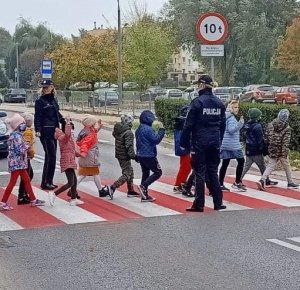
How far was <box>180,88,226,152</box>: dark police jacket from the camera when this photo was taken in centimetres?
993

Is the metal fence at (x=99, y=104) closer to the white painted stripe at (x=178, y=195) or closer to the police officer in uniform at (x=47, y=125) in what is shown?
the white painted stripe at (x=178, y=195)

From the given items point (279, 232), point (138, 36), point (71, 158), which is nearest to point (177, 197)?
point (71, 158)

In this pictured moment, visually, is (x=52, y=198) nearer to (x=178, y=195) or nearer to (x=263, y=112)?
(x=178, y=195)

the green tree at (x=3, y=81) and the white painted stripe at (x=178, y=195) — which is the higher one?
the white painted stripe at (x=178, y=195)

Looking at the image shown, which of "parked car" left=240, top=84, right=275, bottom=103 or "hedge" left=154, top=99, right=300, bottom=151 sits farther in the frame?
"parked car" left=240, top=84, right=275, bottom=103

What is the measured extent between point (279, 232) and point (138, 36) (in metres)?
43.7

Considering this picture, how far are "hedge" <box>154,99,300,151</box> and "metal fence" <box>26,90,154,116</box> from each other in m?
9.60

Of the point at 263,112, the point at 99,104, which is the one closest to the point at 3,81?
the point at 99,104

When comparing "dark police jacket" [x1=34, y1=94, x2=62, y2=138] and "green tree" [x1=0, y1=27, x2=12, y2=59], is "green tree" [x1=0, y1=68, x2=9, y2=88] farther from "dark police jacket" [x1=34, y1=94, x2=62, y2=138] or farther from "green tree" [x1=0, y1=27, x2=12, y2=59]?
"dark police jacket" [x1=34, y1=94, x2=62, y2=138]

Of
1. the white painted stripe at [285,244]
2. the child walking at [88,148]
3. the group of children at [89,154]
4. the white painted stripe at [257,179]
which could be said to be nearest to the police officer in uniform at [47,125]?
the group of children at [89,154]

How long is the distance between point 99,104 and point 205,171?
3084cm

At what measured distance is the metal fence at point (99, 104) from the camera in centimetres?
3619

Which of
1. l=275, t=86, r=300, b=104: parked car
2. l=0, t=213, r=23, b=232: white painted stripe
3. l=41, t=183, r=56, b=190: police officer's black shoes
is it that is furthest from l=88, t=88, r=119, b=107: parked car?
l=0, t=213, r=23, b=232: white painted stripe

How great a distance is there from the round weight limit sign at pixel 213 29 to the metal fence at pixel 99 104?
63.6 feet
